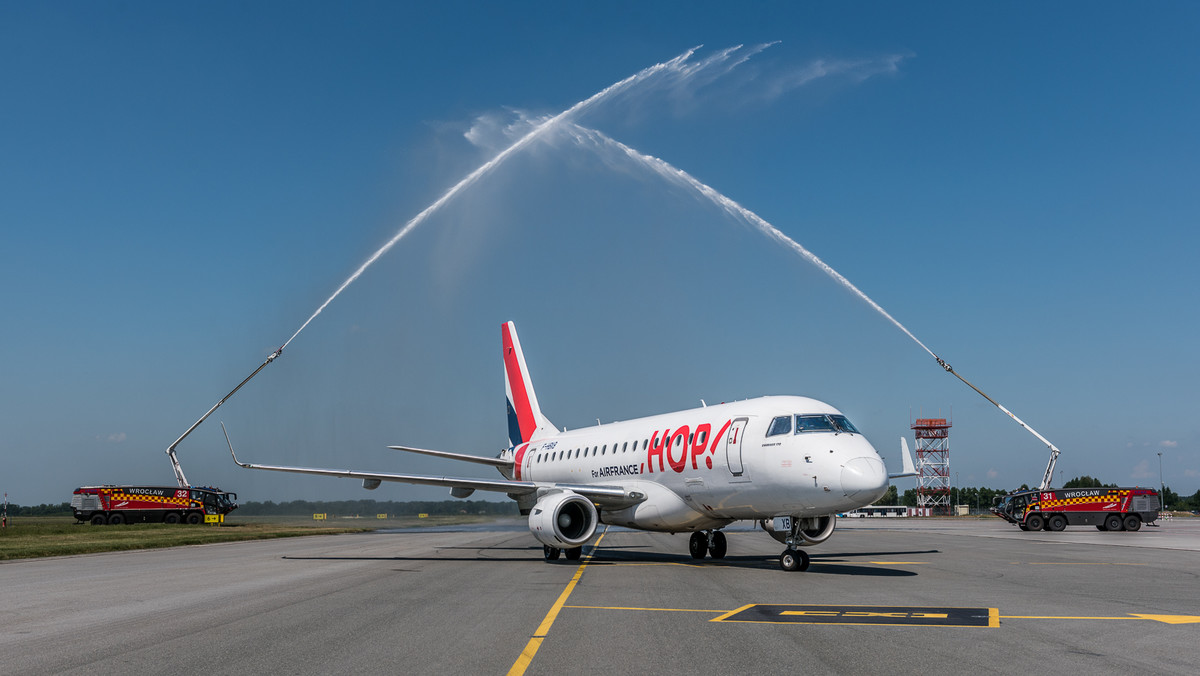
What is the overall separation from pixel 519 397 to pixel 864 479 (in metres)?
24.8

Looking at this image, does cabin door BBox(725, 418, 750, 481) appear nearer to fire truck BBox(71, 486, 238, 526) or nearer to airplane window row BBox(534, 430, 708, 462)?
airplane window row BBox(534, 430, 708, 462)

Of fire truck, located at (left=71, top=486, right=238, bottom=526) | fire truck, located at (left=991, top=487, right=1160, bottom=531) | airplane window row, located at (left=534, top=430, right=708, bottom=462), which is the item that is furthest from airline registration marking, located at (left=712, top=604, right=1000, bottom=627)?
fire truck, located at (left=71, top=486, right=238, bottom=526)

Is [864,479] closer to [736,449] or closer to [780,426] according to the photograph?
[780,426]

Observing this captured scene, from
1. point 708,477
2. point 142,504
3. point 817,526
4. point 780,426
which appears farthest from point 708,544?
point 142,504

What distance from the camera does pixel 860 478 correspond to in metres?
19.5

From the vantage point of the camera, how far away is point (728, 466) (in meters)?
23.2

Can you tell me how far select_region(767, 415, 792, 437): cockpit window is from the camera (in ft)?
71.9

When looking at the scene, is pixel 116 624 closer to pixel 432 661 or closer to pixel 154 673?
pixel 154 673

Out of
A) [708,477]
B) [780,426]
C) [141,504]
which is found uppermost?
[780,426]

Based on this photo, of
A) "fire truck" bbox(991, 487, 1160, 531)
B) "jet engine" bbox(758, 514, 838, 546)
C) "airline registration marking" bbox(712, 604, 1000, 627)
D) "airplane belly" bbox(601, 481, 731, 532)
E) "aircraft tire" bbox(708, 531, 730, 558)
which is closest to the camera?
"airline registration marking" bbox(712, 604, 1000, 627)

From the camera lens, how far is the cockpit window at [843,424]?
21.4m

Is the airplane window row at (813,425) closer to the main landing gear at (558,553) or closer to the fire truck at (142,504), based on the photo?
the main landing gear at (558,553)

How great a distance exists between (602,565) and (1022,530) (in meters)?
42.1

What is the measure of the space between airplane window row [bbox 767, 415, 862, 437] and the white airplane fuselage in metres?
0.14
